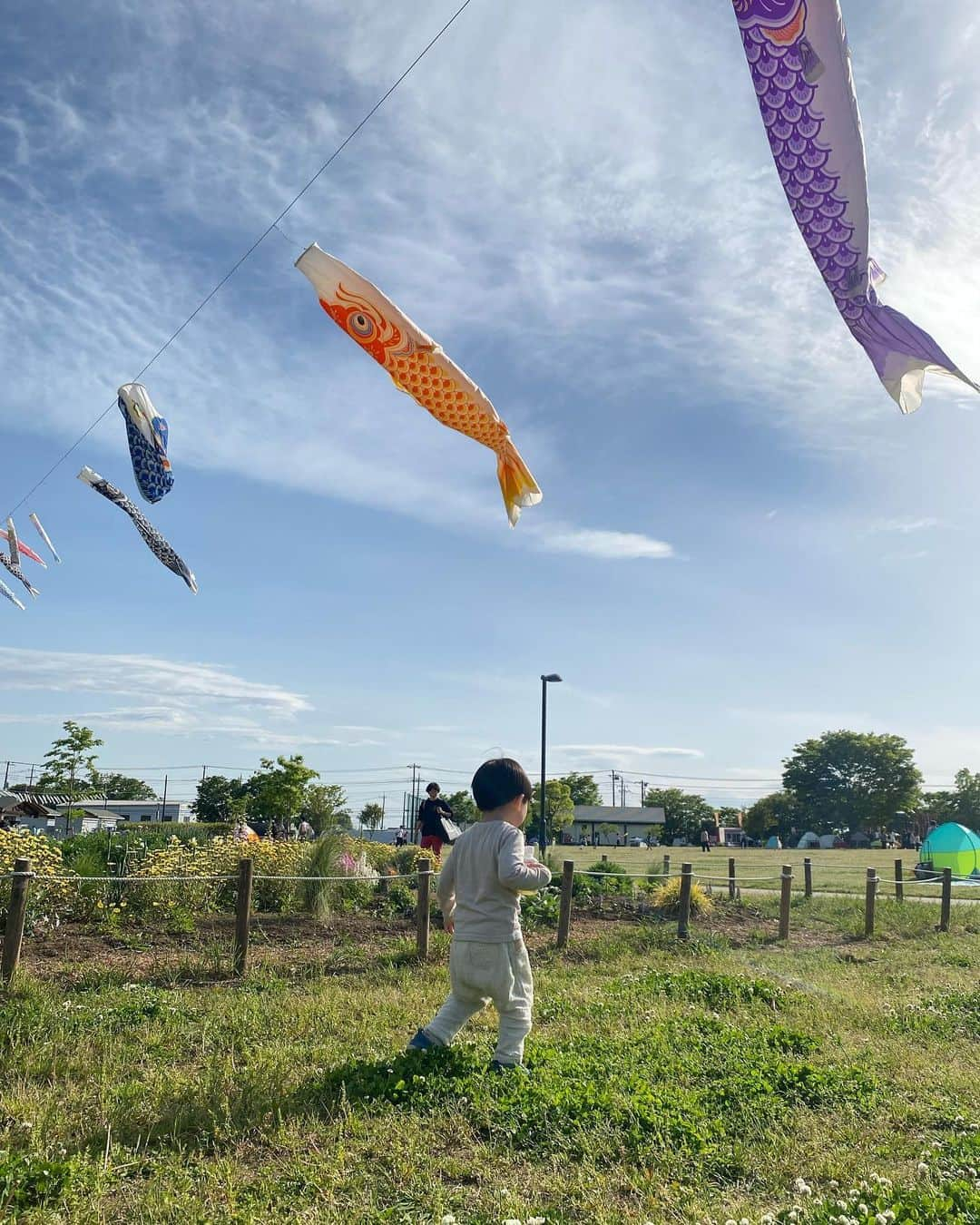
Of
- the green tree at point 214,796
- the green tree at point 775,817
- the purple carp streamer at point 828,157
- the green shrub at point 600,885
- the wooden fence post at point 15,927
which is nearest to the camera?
the purple carp streamer at point 828,157

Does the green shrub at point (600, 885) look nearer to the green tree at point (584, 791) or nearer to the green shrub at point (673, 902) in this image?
the green shrub at point (673, 902)

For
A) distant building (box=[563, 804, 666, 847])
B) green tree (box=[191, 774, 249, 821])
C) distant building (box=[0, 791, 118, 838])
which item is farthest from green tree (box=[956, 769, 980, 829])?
distant building (box=[0, 791, 118, 838])

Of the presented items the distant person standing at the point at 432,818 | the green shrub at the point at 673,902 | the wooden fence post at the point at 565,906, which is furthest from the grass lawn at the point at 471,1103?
the green shrub at the point at 673,902

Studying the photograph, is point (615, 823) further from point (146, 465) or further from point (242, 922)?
point (146, 465)

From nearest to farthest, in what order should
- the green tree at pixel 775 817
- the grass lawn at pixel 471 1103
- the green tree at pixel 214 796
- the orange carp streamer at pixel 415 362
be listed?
the grass lawn at pixel 471 1103, the orange carp streamer at pixel 415 362, the green tree at pixel 214 796, the green tree at pixel 775 817

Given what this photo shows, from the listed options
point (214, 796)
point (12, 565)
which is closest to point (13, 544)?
point (12, 565)

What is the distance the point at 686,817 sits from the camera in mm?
84375

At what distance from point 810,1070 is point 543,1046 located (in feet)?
4.75

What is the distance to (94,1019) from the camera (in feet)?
19.5

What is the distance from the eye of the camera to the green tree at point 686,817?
274ft

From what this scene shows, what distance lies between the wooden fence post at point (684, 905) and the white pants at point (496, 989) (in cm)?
696

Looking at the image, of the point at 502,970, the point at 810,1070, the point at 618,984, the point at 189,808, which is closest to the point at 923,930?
the point at 618,984

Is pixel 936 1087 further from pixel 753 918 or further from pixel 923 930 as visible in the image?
pixel 923 930

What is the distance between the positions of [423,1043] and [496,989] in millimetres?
551
